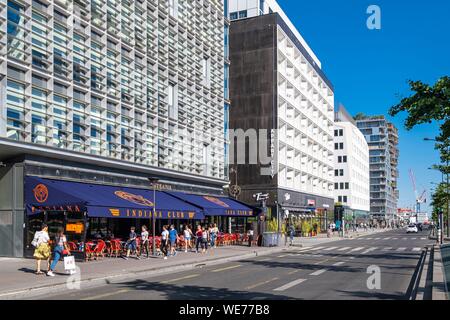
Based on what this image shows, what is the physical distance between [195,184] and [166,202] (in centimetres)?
1035

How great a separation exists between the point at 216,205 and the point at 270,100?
2459 cm

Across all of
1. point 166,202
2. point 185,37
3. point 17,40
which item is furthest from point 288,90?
point 17,40

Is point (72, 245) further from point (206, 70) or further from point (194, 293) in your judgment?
point (206, 70)

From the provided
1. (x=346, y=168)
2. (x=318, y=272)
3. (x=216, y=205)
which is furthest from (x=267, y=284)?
(x=346, y=168)

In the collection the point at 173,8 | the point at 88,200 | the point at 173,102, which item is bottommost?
the point at 88,200

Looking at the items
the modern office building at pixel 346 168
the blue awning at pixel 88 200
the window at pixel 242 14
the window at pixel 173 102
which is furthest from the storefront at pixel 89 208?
the modern office building at pixel 346 168

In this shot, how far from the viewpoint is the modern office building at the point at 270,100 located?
60.4 m

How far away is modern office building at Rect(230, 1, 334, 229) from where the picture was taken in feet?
198

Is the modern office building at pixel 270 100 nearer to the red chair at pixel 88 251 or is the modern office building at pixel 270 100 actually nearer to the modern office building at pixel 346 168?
the red chair at pixel 88 251

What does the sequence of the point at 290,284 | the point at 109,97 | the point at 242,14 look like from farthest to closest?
the point at 242,14
the point at 109,97
the point at 290,284

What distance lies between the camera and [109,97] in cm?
3155

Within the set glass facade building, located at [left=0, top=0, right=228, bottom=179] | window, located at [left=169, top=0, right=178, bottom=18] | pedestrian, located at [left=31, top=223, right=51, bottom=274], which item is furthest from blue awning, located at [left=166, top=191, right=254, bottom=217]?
pedestrian, located at [left=31, top=223, right=51, bottom=274]
